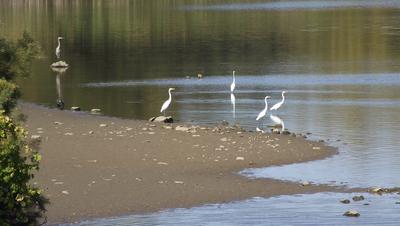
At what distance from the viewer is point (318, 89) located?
143ft

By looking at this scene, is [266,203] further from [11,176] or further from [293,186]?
[11,176]

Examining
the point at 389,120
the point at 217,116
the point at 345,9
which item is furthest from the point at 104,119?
the point at 345,9

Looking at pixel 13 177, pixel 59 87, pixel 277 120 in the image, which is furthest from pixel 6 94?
pixel 59 87

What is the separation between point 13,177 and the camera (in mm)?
14695

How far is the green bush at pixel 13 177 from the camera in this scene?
14.6 metres

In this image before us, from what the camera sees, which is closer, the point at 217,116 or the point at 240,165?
the point at 240,165

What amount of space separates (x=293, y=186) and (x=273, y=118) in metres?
11.5

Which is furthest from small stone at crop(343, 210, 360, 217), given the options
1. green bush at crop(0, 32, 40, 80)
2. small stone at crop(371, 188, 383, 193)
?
green bush at crop(0, 32, 40, 80)

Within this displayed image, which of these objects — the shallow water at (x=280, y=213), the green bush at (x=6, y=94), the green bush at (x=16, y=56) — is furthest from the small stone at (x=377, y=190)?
the green bush at (x=6, y=94)

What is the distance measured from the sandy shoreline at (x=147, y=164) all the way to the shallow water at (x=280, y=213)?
44 centimetres

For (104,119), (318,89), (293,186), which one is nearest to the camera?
(293,186)

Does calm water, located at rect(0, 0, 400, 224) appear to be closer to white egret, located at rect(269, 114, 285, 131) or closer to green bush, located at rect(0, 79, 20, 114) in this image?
white egret, located at rect(269, 114, 285, 131)

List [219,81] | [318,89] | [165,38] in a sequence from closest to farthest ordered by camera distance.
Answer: [318,89]
[219,81]
[165,38]

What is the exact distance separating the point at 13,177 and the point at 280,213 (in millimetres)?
7591
